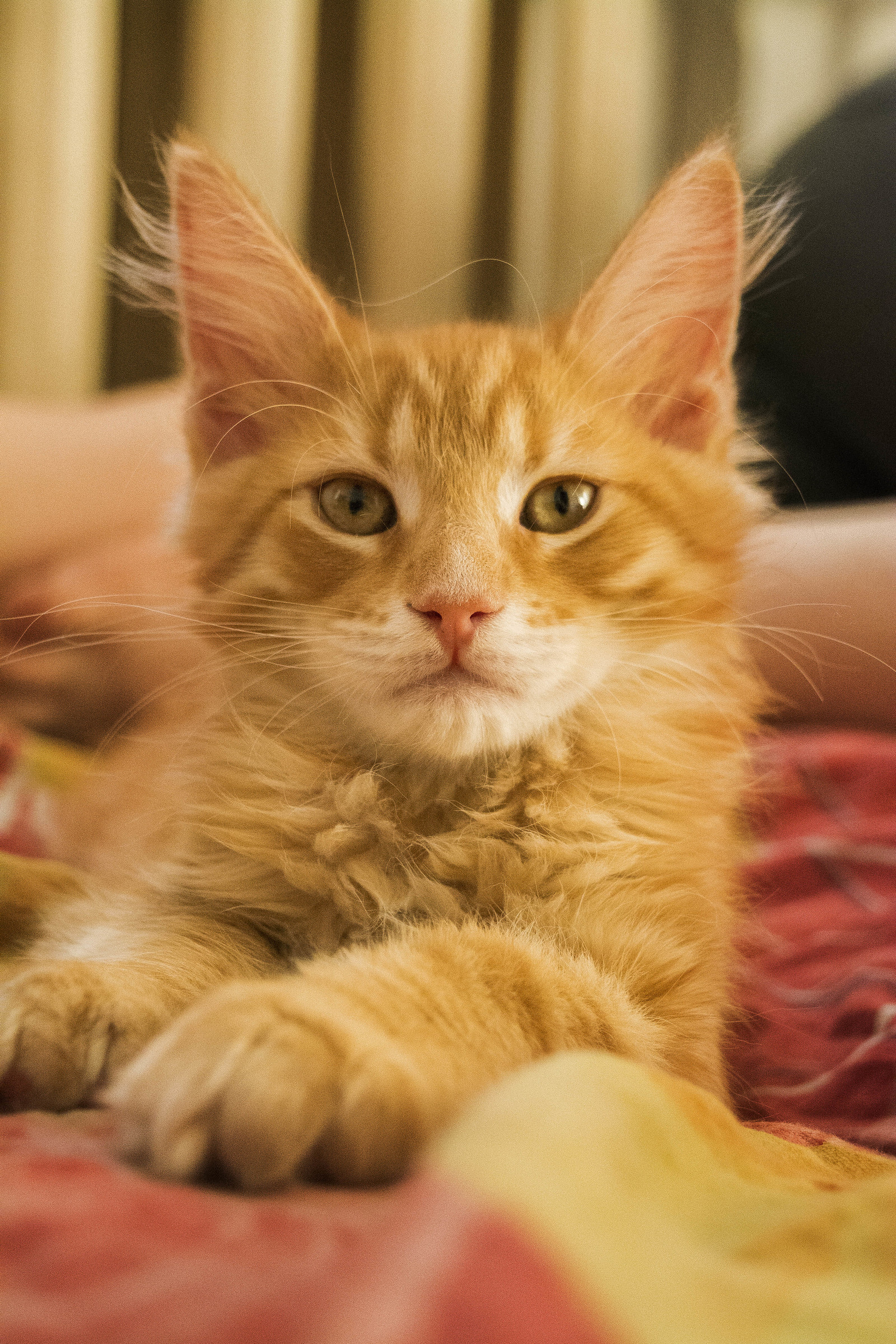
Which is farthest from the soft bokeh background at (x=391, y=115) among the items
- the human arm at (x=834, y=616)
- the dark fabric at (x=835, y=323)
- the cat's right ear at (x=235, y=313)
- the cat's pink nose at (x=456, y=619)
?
the cat's pink nose at (x=456, y=619)

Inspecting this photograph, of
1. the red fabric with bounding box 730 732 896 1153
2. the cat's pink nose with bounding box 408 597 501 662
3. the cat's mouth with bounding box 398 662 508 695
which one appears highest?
the cat's pink nose with bounding box 408 597 501 662

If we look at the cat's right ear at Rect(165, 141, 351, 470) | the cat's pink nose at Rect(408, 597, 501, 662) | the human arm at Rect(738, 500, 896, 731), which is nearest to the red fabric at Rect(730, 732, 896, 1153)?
the human arm at Rect(738, 500, 896, 731)

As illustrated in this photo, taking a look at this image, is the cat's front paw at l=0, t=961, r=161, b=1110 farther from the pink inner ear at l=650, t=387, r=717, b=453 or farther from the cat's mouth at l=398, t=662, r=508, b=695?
the pink inner ear at l=650, t=387, r=717, b=453

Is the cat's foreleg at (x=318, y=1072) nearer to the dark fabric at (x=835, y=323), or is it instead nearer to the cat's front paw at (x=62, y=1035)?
the cat's front paw at (x=62, y=1035)

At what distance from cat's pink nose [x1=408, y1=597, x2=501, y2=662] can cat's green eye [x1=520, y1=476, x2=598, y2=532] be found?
0.57ft

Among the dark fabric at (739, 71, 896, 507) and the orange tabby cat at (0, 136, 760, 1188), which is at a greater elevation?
the dark fabric at (739, 71, 896, 507)

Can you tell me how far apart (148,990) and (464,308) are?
2626mm

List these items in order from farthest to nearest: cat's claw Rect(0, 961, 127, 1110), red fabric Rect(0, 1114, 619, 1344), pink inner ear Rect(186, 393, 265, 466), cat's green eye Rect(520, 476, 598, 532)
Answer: pink inner ear Rect(186, 393, 265, 466) < cat's green eye Rect(520, 476, 598, 532) < cat's claw Rect(0, 961, 127, 1110) < red fabric Rect(0, 1114, 619, 1344)

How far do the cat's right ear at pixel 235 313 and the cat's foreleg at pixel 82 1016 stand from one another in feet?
2.11

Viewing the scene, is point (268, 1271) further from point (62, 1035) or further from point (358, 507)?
point (358, 507)

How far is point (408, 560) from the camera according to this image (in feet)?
3.10

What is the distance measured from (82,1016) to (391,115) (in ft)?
9.11

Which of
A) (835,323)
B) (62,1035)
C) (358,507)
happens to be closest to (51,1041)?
(62,1035)

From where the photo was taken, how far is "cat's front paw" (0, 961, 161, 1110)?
69 cm
